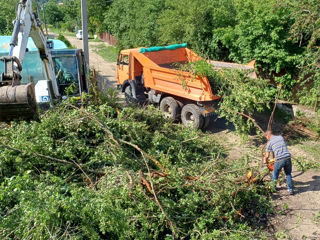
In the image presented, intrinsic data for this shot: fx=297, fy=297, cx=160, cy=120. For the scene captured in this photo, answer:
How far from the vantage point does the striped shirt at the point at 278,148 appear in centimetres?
558

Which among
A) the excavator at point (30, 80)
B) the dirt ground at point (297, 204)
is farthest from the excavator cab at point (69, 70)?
the dirt ground at point (297, 204)

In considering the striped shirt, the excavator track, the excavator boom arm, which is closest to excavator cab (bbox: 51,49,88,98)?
the excavator boom arm

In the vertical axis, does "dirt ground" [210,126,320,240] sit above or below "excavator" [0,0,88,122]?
below

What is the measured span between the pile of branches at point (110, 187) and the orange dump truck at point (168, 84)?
212 centimetres

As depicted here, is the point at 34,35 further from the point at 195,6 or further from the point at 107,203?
the point at 195,6

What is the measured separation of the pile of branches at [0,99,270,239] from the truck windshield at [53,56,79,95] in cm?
221

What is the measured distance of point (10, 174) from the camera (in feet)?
15.7

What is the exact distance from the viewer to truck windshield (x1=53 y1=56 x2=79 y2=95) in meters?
8.54

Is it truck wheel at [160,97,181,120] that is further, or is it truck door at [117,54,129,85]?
truck door at [117,54,129,85]

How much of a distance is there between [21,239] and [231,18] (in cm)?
1105

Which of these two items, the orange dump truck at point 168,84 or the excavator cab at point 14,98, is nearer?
the excavator cab at point 14,98

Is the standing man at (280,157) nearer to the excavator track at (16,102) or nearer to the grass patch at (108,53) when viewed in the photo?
the excavator track at (16,102)

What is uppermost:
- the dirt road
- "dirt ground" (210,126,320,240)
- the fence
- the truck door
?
the fence

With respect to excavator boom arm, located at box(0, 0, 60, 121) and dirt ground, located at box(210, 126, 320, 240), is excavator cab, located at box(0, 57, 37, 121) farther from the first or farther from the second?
dirt ground, located at box(210, 126, 320, 240)
